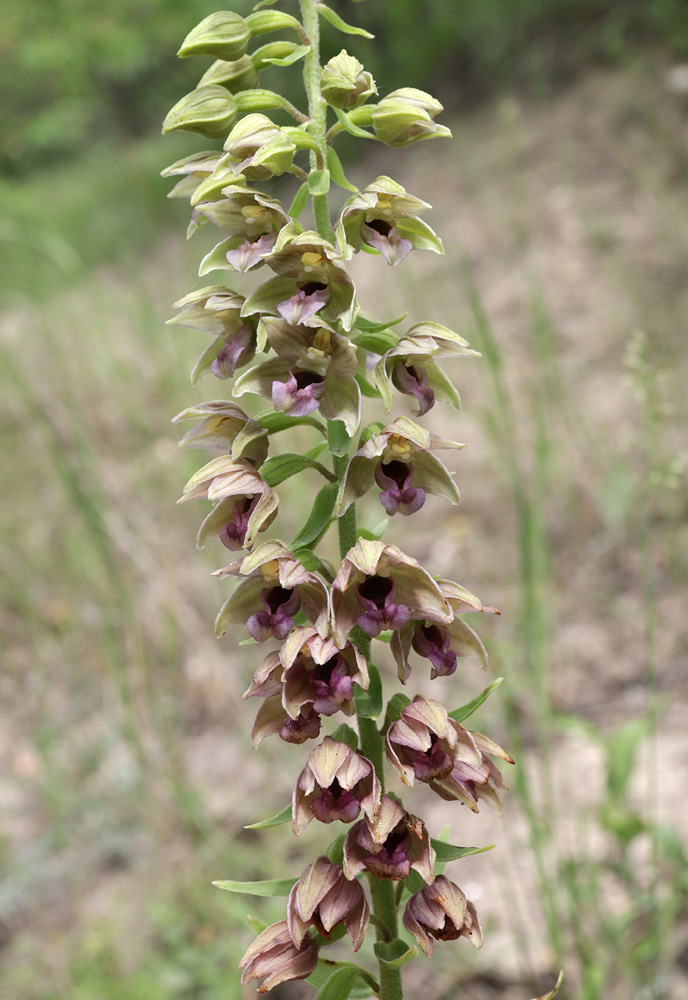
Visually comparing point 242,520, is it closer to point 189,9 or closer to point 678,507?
point 678,507

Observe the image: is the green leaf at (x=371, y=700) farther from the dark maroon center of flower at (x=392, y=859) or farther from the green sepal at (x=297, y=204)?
the green sepal at (x=297, y=204)

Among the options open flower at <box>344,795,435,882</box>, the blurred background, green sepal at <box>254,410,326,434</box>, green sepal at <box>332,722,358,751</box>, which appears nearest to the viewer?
open flower at <box>344,795,435,882</box>

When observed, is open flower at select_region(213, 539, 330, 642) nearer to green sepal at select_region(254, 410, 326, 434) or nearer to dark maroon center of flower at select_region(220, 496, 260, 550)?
dark maroon center of flower at select_region(220, 496, 260, 550)

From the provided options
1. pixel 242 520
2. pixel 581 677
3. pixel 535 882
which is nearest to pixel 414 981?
pixel 535 882

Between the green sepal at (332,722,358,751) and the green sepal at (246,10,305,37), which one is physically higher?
the green sepal at (246,10,305,37)

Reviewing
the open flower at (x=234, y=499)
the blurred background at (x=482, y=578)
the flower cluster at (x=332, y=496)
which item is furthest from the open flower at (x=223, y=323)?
the blurred background at (x=482, y=578)

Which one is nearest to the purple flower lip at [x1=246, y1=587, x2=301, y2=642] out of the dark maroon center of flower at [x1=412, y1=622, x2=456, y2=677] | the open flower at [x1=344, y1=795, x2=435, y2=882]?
the dark maroon center of flower at [x1=412, y1=622, x2=456, y2=677]

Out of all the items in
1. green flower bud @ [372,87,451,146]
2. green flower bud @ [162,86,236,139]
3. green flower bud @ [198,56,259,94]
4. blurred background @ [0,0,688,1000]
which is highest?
green flower bud @ [198,56,259,94]

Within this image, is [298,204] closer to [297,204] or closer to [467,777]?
[297,204]
